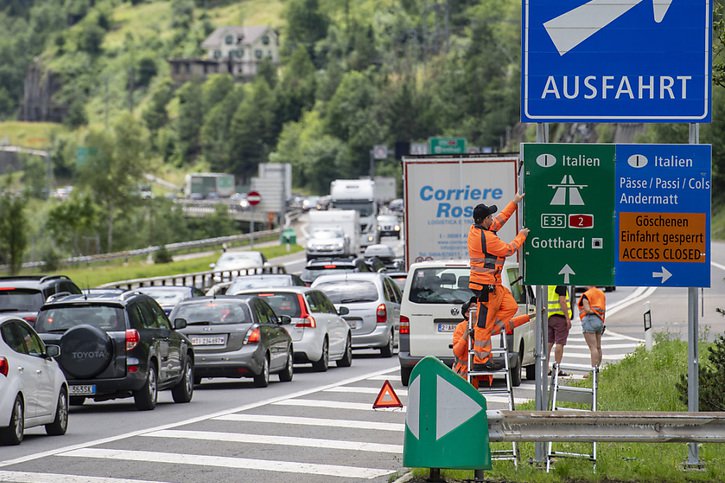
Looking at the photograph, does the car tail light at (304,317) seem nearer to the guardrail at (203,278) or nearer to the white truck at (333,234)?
the guardrail at (203,278)

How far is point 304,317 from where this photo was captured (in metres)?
26.1

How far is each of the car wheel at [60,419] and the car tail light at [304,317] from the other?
948cm

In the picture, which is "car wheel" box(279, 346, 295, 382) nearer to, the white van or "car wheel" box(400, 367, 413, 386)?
"car wheel" box(400, 367, 413, 386)

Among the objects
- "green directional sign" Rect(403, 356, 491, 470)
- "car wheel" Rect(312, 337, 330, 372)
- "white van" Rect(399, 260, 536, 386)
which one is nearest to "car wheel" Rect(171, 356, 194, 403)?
"white van" Rect(399, 260, 536, 386)

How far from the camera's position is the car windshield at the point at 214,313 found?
23.1 meters

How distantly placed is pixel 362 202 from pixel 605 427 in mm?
70614

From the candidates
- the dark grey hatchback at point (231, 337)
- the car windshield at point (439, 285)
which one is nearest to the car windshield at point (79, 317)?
the dark grey hatchback at point (231, 337)

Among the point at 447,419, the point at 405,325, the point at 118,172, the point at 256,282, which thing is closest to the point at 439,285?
the point at 405,325

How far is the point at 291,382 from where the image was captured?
23969 millimetres

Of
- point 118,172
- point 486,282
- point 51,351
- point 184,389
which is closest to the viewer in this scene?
point 486,282

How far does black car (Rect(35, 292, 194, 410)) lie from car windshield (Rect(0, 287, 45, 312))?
5207mm

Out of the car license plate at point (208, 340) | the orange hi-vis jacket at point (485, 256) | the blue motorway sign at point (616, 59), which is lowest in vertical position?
the car license plate at point (208, 340)

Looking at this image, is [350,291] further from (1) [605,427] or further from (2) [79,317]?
(1) [605,427]

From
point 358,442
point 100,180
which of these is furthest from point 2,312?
point 100,180
